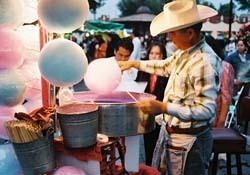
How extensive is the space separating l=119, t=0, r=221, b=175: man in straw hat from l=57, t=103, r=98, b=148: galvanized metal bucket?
1.25 ft

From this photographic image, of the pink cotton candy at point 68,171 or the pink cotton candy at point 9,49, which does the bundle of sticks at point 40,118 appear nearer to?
the pink cotton candy at point 68,171

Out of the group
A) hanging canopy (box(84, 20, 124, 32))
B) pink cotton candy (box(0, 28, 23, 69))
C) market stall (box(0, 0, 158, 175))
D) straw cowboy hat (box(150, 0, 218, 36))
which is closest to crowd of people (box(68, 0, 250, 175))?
straw cowboy hat (box(150, 0, 218, 36))

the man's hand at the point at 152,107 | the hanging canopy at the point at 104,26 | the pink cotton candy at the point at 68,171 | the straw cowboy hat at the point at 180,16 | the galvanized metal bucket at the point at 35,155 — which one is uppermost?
the hanging canopy at the point at 104,26

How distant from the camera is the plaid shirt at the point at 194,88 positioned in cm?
211

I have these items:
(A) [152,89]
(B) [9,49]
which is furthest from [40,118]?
(A) [152,89]

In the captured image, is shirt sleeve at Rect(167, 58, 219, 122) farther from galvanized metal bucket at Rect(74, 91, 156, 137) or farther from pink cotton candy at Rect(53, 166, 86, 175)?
pink cotton candy at Rect(53, 166, 86, 175)

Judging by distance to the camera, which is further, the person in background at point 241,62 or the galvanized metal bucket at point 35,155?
the person in background at point 241,62

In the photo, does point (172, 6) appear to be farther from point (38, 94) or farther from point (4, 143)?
point (4, 143)

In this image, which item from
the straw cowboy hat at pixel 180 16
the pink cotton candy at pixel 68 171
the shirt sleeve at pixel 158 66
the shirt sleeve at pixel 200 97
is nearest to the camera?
the pink cotton candy at pixel 68 171

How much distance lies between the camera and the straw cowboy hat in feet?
7.30

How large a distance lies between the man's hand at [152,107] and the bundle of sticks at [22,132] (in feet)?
1.69

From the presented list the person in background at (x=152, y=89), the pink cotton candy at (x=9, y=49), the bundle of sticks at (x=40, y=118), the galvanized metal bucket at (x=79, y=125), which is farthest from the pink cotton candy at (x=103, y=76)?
the person in background at (x=152, y=89)

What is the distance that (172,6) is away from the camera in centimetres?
241

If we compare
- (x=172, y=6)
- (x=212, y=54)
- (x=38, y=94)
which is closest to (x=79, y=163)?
(x=38, y=94)
